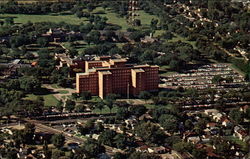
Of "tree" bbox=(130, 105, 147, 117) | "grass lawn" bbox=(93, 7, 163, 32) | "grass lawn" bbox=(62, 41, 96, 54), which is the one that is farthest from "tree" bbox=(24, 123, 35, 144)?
Result: "grass lawn" bbox=(93, 7, 163, 32)

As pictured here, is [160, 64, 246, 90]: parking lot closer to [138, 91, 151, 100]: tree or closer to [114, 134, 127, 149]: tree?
[138, 91, 151, 100]: tree

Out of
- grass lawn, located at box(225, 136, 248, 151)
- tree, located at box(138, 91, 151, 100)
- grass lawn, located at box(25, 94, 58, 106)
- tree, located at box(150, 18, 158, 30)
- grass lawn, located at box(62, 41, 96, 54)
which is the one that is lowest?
grass lawn, located at box(225, 136, 248, 151)

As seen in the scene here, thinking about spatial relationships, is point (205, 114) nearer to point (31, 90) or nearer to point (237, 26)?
point (31, 90)

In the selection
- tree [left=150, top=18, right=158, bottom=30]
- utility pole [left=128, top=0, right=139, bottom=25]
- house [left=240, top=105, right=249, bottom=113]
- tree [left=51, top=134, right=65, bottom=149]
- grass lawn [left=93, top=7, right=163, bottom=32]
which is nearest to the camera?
tree [left=51, top=134, right=65, bottom=149]

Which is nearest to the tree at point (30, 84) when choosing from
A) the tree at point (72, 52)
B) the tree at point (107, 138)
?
the tree at point (72, 52)

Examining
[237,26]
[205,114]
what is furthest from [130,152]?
[237,26]

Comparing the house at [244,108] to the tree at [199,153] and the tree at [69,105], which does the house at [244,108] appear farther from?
the tree at [69,105]
